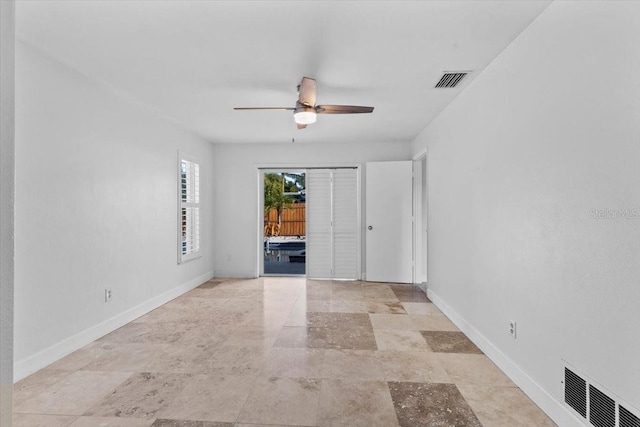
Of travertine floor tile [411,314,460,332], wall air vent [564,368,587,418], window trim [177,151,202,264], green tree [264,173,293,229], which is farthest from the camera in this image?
green tree [264,173,293,229]

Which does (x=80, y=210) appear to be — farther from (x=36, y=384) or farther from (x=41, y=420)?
(x=41, y=420)

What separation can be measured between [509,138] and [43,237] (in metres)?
3.59

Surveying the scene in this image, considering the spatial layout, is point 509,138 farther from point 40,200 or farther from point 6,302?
point 40,200

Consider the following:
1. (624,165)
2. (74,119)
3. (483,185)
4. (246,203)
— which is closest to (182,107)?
(74,119)

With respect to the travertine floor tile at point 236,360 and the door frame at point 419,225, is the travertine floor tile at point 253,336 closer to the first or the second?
the travertine floor tile at point 236,360

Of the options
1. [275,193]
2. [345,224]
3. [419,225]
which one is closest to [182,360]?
[345,224]

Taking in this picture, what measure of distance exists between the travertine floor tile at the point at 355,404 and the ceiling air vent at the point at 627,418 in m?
1.04

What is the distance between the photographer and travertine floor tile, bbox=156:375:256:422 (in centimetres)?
202

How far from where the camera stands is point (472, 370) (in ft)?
8.47

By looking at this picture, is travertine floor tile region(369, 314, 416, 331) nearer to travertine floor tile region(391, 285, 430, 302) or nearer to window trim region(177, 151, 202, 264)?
travertine floor tile region(391, 285, 430, 302)

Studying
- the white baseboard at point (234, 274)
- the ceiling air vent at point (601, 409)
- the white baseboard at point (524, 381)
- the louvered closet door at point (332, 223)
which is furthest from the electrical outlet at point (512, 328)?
the white baseboard at point (234, 274)

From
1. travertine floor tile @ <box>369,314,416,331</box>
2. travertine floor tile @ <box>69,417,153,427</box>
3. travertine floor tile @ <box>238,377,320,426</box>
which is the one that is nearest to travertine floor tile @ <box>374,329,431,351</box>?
travertine floor tile @ <box>369,314,416,331</box>

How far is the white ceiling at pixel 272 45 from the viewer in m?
2.06

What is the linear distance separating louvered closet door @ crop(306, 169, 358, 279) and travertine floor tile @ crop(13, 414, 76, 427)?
4278 millimetres
